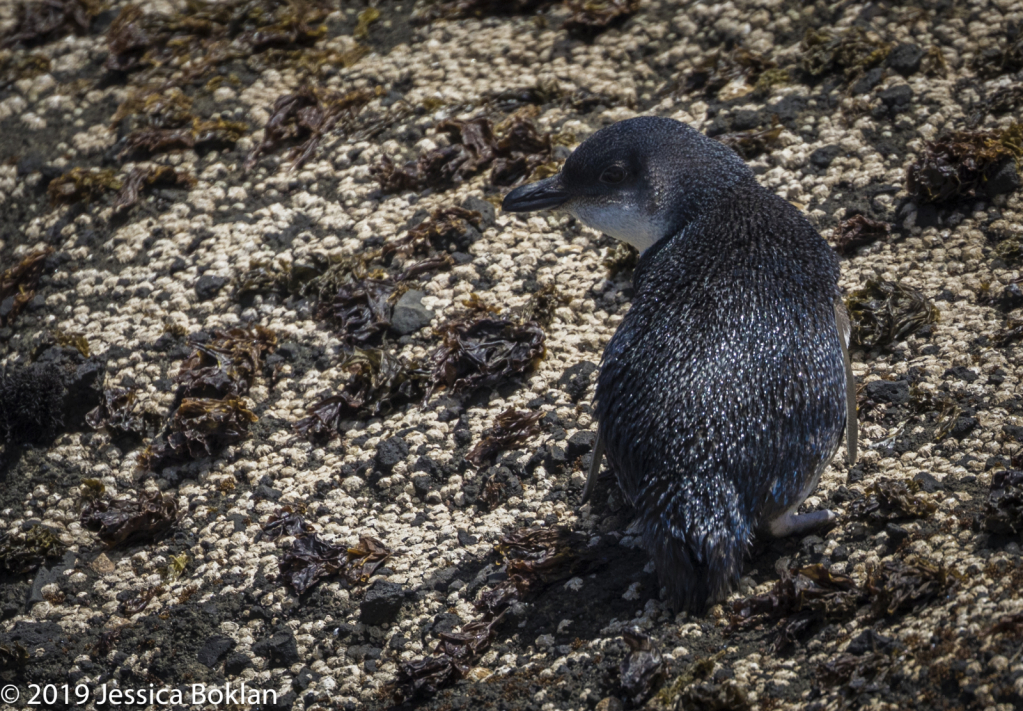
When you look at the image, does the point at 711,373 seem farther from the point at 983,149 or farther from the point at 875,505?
the point at 983,149

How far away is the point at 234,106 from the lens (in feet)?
20.4

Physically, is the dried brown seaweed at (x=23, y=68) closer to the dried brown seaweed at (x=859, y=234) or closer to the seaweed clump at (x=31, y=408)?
the seaweed clump at (x=31, y=408)

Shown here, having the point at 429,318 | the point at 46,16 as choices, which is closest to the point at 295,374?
the point at 429,318

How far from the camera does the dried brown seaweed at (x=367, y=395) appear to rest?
15.1 ft

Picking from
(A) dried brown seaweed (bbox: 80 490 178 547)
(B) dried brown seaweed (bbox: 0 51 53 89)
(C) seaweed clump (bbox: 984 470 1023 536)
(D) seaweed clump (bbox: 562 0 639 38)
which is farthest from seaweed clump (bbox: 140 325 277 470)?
(C) seaweed clump (bbox: 984 470 1023 536)

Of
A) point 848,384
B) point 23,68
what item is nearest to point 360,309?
point 848,384

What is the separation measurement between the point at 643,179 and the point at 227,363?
2.31m

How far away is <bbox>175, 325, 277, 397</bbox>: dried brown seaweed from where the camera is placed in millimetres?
4801

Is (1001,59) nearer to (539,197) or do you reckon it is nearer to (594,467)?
(539,197)

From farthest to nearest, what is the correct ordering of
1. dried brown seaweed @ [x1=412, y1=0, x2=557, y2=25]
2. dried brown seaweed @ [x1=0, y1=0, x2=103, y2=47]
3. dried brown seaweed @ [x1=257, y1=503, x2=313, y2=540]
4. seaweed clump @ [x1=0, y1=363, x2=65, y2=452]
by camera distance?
1. dried brown seaweed @ [x1=0, y1=0, x2=103, y2=47]
2. dried brown seaweed @ [x1=412, y1=0, x2=557, y2=25]
3. seaweed clump @ [x1=0, y1=363, x2=65, y2=452]
4. dried brown seaweed @ [x1=257, y1=503, x2=313, y2=540]

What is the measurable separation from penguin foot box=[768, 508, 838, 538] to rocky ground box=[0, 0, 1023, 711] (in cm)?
6

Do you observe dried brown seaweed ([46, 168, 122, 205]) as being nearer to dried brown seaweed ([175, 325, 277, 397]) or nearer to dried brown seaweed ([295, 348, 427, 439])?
dried brown seaweed ([175, 325, 277, 397])

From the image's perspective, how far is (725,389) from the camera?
334cm

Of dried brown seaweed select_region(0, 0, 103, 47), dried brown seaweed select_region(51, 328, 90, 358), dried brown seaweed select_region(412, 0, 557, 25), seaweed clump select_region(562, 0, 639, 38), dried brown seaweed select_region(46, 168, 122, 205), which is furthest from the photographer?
dried brown seaweed select_region(0, 0, 103, 47)
